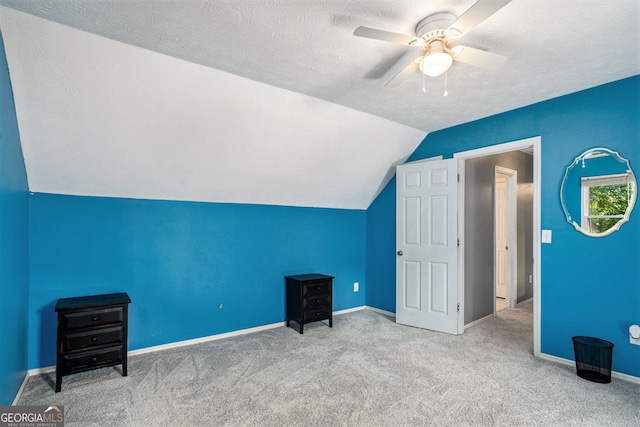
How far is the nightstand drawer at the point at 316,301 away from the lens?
3801 millimetres

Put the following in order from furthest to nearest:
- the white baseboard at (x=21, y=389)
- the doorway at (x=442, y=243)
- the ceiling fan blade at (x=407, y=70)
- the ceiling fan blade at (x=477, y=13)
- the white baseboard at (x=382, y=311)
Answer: the white baseboard at (x=382, y=311), the doorway at (x=442, y=243), the white baseboard at (x=21, y=389), the ceiling fan blade at (x=407, y=70), the ceiling fan blade at (x=477, y=13)

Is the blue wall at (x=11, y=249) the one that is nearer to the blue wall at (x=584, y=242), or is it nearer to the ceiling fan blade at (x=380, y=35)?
the ceiling fan blade at (x=380, y=35)

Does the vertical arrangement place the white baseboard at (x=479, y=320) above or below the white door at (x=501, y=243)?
below

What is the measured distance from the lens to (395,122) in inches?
148

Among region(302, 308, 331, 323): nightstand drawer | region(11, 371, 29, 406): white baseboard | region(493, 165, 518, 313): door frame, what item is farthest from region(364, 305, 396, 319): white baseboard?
region(11, 371, 29, 406): white baseboard

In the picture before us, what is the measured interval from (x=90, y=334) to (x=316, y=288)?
2180 millimetres

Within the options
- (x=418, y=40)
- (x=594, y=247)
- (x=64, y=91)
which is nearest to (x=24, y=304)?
(x=64, y=91)

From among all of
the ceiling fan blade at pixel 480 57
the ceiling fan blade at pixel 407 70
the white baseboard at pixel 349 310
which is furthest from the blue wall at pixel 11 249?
the white baseboard at pixel 349 310

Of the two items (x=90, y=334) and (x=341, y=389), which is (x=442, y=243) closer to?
(x=341, y=389)

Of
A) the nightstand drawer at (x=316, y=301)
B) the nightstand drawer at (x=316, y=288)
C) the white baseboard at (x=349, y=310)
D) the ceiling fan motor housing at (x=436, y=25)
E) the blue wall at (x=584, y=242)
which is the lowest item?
the white baseboard at (x=349, y=310)

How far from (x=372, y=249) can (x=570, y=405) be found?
2858mm

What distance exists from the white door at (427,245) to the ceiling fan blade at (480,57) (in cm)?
186

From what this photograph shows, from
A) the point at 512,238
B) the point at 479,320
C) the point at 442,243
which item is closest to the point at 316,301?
the point at 442,243

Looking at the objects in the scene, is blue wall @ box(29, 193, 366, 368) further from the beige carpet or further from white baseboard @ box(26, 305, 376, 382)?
the beige carpet
